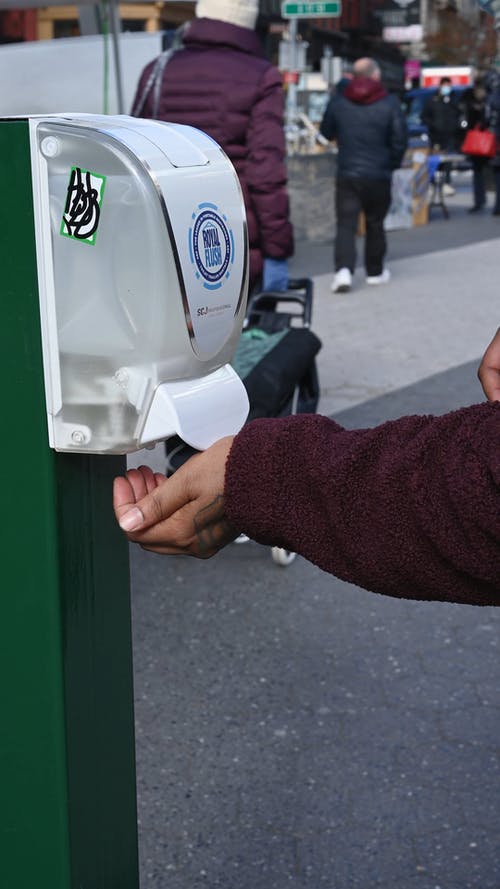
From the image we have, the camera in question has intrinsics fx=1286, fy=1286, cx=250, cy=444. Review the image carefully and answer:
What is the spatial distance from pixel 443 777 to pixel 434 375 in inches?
176

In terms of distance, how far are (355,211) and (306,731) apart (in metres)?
8.09

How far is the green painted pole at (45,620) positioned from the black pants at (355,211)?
9405 mm

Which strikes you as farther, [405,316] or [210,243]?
[405,316]

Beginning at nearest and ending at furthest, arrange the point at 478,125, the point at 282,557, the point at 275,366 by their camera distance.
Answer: the point at 275,366, the point at 282,557, the point at 478,125

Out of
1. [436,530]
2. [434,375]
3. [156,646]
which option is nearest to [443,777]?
[156,646]

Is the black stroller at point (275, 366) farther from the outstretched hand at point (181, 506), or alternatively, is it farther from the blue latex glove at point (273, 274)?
the outstretched hand at point (181, 506)

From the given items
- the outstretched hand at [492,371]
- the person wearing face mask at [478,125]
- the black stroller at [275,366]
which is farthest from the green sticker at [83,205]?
the person wearing face mask at [478,125]

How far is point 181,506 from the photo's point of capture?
1562 millimetres

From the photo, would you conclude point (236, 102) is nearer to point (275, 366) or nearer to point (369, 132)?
point (275, 366)

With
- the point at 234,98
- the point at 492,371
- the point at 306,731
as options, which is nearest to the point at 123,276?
the point at 492,371

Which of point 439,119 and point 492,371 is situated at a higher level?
point 492,371

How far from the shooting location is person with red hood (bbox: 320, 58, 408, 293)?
1070 centimetres

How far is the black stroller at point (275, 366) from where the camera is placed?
13.8ft

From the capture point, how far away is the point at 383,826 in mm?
2963
